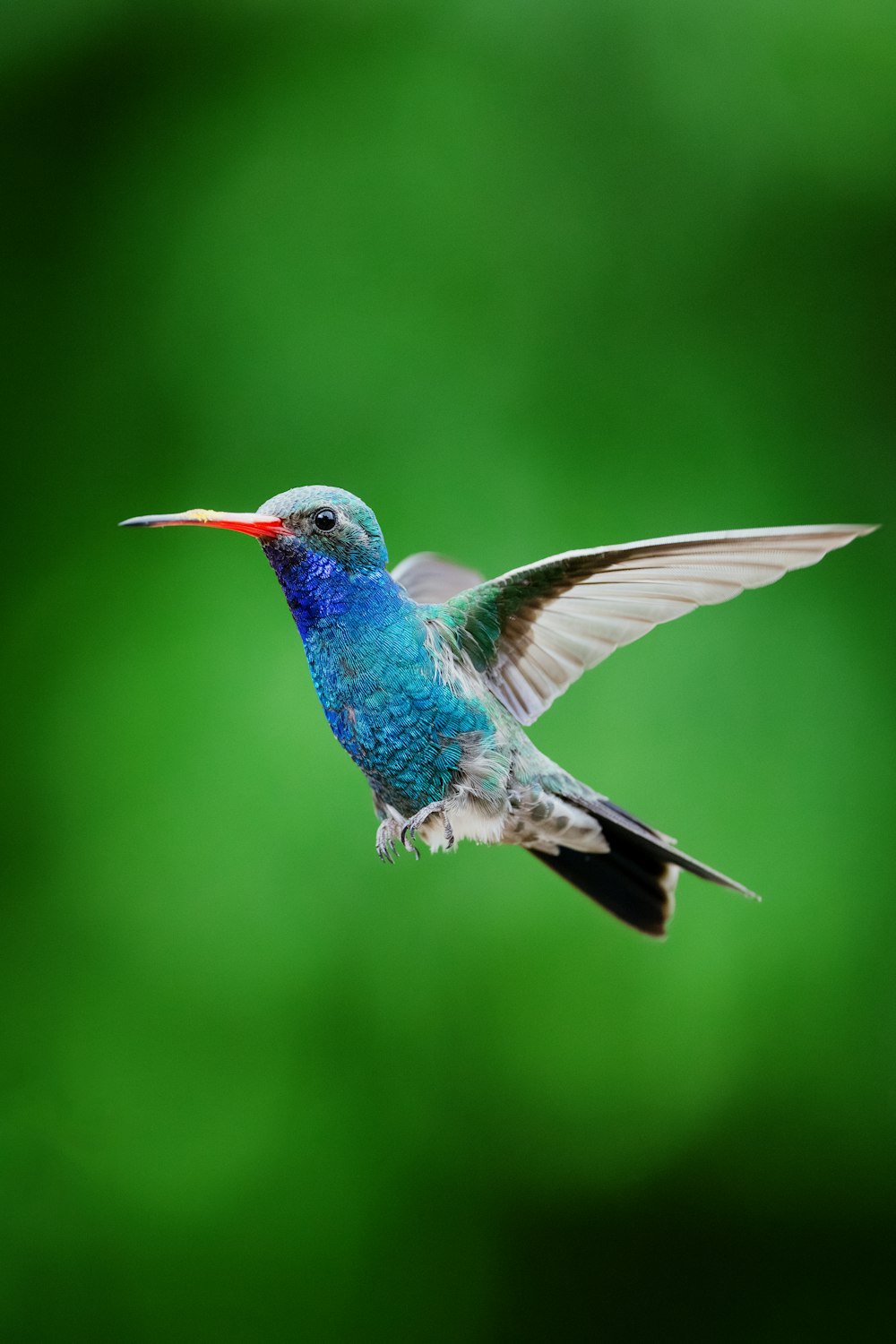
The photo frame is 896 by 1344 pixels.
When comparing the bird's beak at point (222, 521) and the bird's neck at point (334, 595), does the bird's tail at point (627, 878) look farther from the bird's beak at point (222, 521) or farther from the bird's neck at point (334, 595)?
the bird's beak at point (222, 521)

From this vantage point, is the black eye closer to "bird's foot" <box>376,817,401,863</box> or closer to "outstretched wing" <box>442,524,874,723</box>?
"outstretched wing" <box>442,524,874,723</box>

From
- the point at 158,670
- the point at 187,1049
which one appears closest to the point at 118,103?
the point at 158,670

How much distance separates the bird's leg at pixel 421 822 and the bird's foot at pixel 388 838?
0.08 feet

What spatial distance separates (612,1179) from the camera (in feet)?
12.9

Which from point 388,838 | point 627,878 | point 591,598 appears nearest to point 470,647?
point 591,598

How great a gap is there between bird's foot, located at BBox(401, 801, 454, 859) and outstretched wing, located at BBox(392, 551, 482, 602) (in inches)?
29.9

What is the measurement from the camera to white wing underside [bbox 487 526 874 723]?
49.7 inches

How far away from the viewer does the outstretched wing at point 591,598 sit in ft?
4.20

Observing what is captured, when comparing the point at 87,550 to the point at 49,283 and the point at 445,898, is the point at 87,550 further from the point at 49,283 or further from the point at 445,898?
the point at 445,898

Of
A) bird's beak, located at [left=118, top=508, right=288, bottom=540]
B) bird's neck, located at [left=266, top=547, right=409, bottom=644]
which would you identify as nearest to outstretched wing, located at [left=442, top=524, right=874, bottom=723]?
bird's neck, located at [left=266, top=547, right=409, bottom=644]

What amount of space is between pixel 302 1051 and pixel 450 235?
7.31ft

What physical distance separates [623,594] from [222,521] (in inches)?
22.1

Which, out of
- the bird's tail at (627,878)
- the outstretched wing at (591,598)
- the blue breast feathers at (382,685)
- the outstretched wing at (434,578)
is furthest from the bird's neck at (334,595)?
the outstretched wing at (434,578)

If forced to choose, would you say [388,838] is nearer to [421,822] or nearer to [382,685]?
[421,822]
